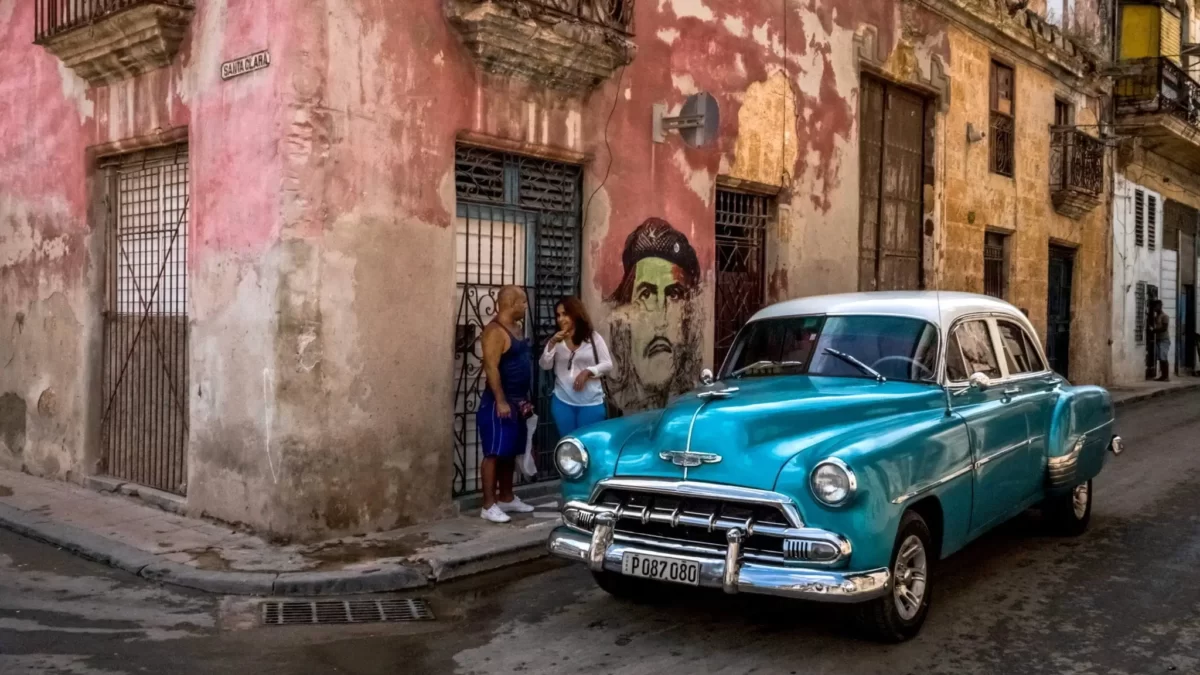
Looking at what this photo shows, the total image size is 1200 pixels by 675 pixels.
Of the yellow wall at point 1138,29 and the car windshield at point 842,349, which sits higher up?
the yellow wall at point 1138,29

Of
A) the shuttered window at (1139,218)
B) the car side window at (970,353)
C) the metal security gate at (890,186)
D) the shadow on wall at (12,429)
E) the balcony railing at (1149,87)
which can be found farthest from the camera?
the shuttered window at (1139,218)

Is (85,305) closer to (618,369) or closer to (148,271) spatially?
(148,271)

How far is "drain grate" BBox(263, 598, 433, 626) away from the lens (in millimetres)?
5418

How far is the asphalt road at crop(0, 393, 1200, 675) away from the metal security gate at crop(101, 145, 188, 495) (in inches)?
67.8

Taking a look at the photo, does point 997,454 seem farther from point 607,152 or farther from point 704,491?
point 607,152

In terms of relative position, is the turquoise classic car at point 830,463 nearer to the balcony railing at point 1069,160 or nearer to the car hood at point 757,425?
the car hood at point 757,425

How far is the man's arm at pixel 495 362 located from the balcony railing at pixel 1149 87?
696 inches

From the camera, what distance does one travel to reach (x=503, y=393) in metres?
7.37

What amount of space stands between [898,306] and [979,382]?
682mm

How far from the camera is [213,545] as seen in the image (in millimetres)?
6723

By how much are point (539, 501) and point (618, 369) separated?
1684 millimetres

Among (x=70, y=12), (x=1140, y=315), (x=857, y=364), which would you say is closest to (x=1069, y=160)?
(x=1140, y=315)

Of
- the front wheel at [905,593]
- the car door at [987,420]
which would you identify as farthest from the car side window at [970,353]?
the front wheel at [905,593]

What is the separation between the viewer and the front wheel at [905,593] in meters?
4.71
